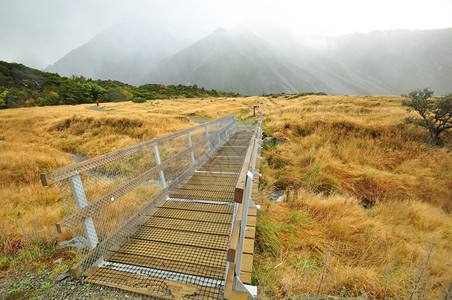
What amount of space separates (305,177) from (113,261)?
5483 millimetres

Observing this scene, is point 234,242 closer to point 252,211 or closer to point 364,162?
point 252,211

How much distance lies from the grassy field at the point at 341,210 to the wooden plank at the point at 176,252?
56 centimetres

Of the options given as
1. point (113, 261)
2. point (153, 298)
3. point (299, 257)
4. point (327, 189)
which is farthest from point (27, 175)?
point (327, 189)

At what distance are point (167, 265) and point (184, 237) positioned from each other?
1.84 ft

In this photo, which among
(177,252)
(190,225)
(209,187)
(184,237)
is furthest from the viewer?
(209,187)

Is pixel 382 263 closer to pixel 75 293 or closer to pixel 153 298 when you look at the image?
pixel 153 298

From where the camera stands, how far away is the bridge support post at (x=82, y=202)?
2.21m

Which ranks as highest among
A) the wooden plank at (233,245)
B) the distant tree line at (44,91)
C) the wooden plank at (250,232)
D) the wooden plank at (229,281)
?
the distant tree line at (44,91)

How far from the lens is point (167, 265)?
241cm

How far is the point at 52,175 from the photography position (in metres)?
1.87

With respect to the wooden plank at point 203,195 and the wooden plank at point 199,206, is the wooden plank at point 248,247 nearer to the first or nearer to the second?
the wooden plank at point 199,206

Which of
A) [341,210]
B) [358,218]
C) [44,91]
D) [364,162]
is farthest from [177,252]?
[44,91]

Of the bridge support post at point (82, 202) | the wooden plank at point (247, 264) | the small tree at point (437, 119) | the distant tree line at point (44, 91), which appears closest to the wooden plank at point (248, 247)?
the wooden plank at point (247, 264)

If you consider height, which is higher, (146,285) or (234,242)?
(234,242)
